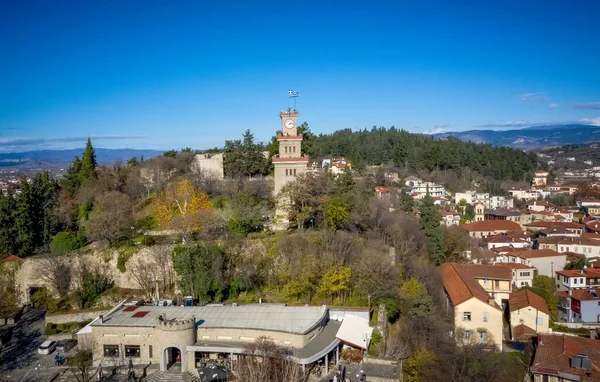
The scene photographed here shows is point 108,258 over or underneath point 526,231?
over

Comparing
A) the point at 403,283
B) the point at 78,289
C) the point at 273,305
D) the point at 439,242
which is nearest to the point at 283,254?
the point at 273,305

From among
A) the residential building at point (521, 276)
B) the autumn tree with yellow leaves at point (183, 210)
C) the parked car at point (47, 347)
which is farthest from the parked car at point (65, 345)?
the residential building at point (521, 276)

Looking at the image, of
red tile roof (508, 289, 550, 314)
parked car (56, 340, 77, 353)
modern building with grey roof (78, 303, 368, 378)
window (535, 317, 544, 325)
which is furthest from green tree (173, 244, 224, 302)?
window (535, 317, 544, 325)

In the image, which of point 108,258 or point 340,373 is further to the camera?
point 108,258

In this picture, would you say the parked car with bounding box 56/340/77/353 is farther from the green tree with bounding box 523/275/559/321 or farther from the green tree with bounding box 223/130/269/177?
the green tree with bounding box 523/275/559/321

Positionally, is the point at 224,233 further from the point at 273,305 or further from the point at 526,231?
the point at 526,231

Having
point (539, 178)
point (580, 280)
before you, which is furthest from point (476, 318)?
point (539, 178)

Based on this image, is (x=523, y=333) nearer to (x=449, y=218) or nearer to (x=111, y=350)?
(x=111, y=350)
